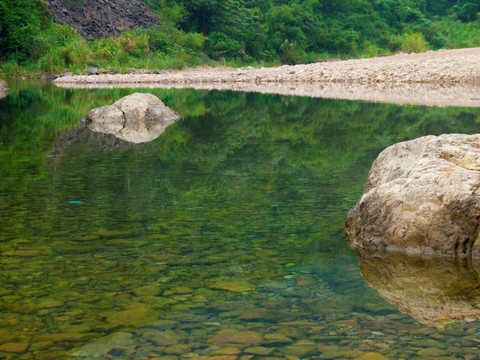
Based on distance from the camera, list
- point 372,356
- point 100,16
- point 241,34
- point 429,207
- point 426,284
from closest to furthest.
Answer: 1. point 372,356
2. point 426,284
3. point 429,207
4. point 100,16
5. point 241,34

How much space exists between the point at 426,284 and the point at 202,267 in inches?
53.5

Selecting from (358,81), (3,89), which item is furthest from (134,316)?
(358,81)

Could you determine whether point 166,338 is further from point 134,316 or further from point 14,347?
point 14,347

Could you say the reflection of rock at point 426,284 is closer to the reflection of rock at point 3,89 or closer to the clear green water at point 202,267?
the clear green water at point 202,267

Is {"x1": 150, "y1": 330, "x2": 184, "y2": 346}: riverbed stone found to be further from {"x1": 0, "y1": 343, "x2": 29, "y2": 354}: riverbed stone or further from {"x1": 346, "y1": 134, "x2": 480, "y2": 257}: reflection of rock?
{"x1": 346, "y1": 134, "x2": 480, "y2": 257}: reflection of rock

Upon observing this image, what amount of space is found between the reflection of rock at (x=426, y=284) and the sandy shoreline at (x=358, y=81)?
472 inches

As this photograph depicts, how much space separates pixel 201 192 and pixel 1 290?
108 inches

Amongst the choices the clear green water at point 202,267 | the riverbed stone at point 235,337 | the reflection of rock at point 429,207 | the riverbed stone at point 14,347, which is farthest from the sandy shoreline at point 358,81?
the riverbed stone at point 14,347

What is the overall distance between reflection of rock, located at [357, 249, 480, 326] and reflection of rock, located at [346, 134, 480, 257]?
0.12m

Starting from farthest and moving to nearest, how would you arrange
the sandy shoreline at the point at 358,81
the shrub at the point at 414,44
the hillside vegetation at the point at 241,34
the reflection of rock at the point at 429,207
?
the shrub at the point at 414,44 → the hillside vegetation at the point at 241,34 → the sandy shoreline at the point at 358,81 → the reflection of rock at the point at 429,207

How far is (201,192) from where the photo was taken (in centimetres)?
609

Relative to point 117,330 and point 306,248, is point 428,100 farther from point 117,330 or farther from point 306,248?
point 117,330

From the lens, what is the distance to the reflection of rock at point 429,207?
4148 mm

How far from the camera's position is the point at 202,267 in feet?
13.0
